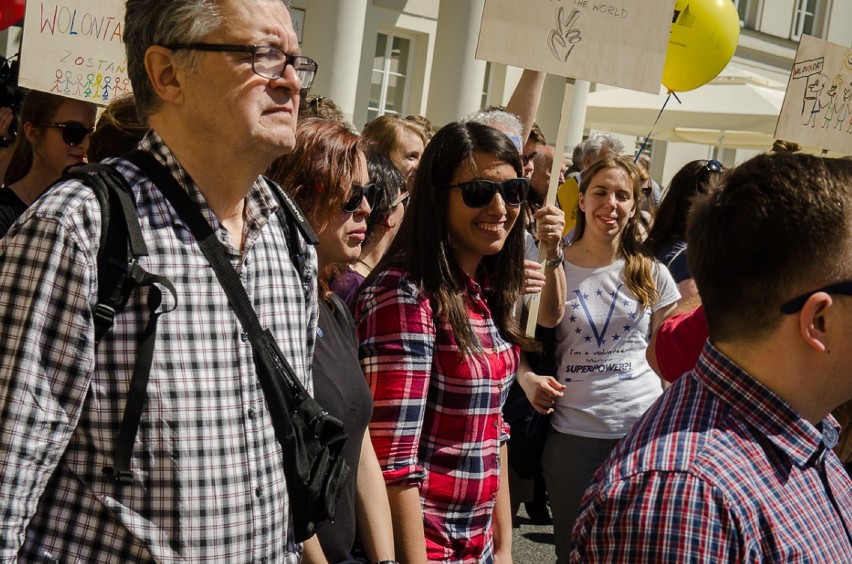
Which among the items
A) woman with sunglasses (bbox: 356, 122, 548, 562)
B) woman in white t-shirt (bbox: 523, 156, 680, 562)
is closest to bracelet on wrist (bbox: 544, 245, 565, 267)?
woman in white t-shirt (bbox: 523, 156, 680, 562)

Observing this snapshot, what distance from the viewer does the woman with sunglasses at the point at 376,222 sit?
3400mm

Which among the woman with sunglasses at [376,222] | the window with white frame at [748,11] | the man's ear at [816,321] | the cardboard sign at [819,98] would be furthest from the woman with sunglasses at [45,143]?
the window with white frame at [748,11]

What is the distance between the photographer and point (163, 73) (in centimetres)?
199

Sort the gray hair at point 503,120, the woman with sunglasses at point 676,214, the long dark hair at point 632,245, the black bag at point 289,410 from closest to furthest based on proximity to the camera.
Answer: the black bag at point 289,410, the long dark hair at point 632,245, the gray hair at point 503,120, the woman with sunglasses at point 676,214

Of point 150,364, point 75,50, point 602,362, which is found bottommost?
point 602,362

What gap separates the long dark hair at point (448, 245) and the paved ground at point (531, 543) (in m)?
2.78

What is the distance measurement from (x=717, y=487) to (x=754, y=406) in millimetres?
188

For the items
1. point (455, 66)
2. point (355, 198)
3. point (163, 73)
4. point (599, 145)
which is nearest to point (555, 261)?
point (355, 198)

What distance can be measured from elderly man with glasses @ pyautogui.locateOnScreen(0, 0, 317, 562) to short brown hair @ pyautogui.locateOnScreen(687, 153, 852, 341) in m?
0.82

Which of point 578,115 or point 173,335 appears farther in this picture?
point 578,115

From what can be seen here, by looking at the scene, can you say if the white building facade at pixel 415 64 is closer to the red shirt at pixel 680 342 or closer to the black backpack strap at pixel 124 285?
the red shirt at pixel 680 342

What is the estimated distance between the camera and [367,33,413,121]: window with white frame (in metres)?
14.9

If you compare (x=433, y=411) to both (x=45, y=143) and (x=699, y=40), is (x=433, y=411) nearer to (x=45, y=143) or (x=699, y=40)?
(x=45, y=143)

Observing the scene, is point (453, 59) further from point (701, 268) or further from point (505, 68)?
point (701, 268)
